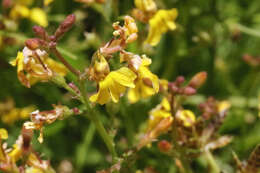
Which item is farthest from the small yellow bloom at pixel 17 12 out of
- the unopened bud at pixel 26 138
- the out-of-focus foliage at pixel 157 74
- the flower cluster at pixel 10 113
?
the unopened bud at pixel 26 138

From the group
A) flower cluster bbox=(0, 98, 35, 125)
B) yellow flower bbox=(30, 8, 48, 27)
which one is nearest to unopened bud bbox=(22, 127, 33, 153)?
flower cluster bbox=(0, 98, 35, 125)

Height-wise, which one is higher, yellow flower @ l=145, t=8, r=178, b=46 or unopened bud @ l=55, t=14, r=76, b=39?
unopened bud @ l=55, t=14, r=76, b=39

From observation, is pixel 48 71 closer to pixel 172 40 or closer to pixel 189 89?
pixel 189 89

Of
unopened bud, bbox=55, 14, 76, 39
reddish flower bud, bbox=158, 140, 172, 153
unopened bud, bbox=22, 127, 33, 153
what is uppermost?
unopened bud, bbox=55, 14, 76, 39

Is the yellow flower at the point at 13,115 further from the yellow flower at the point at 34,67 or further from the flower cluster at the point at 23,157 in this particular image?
the yellow flower at the point at 34,67

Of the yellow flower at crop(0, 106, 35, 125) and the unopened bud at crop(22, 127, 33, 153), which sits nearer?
the unopened bud at crop(22, 127, 33, 153)

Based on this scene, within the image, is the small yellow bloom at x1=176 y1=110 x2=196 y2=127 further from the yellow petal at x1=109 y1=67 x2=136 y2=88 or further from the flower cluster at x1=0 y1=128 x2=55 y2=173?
the flower cluster at x1=0 y1=128 x2=55 y2=173
